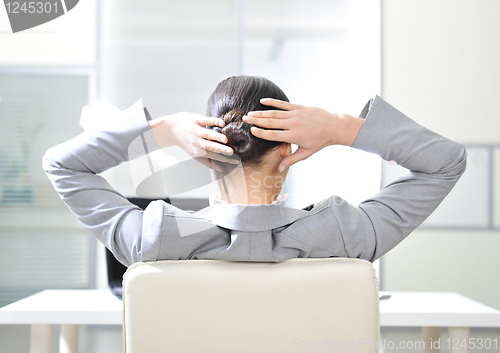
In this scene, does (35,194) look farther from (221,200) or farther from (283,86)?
(221,200)

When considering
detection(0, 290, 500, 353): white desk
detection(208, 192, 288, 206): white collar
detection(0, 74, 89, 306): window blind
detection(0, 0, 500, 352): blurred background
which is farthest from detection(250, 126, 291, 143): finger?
detection(0, 74, 89, 306): window blind

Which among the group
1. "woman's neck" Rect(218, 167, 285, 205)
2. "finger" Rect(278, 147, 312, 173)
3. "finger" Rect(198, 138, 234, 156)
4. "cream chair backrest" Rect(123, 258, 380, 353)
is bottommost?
"cream chair backrest" Rect(123, 258, 380, 353)

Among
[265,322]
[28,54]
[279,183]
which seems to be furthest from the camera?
[28,54]

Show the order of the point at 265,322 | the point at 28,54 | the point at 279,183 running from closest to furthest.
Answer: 1. the point at 265,322
2. the point at 279,183
3. the point at 28,54

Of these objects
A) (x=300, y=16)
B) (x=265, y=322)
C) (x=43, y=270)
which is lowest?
(x=43, y=270)

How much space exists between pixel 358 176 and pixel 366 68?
0.70m

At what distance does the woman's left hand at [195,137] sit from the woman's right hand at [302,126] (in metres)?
0.05

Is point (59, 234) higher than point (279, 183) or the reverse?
the reverse

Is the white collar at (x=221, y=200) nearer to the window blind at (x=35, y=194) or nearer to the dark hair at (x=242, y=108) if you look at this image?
the dark hair at (x=242, y=108)

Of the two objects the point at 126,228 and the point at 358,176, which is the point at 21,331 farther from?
the point at 126,228

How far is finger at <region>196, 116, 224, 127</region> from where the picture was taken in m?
0.58

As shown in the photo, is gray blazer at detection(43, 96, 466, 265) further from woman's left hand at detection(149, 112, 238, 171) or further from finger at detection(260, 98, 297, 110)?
finger at detection(260, 98, 297, 110)

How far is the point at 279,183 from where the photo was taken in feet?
2.24

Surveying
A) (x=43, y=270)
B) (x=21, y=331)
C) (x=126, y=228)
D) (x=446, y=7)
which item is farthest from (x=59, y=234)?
(x=446, y=7)
